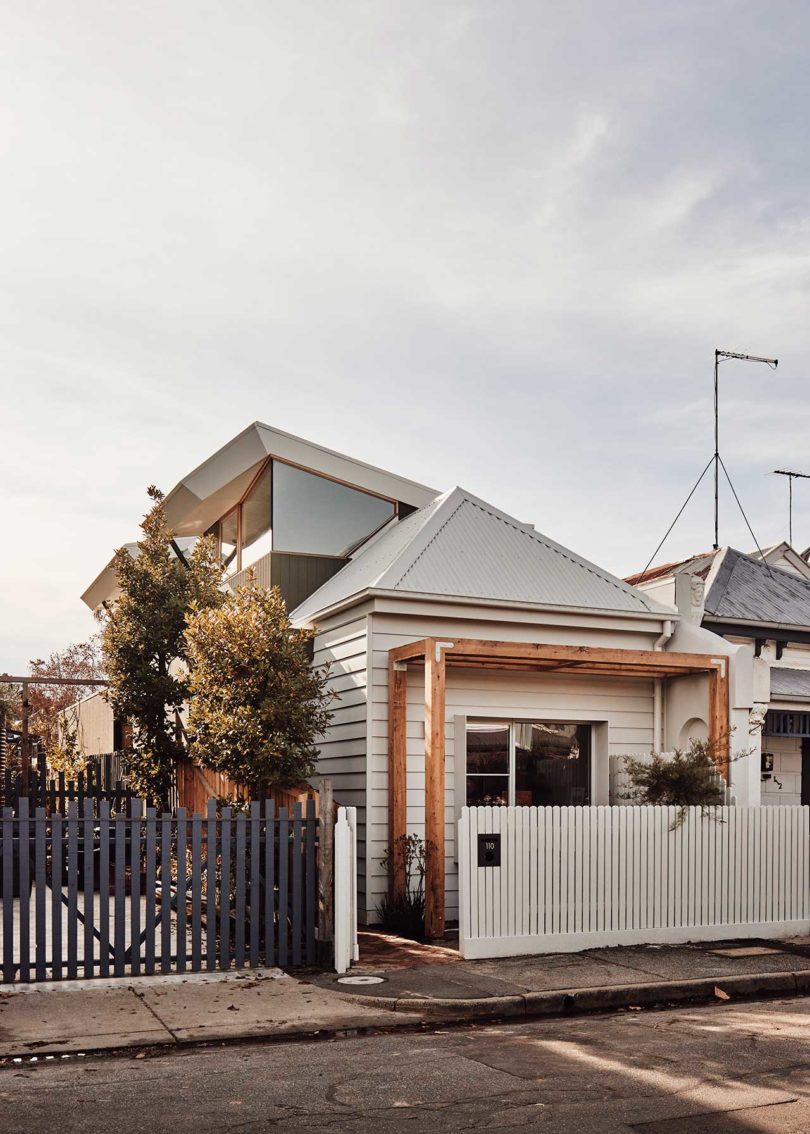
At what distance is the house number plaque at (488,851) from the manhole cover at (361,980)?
173cm

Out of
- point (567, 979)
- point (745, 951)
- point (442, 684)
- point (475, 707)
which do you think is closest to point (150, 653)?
point (475, 707)

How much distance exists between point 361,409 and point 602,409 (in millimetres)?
4494

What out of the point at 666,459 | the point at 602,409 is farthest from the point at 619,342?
the point at 666,459

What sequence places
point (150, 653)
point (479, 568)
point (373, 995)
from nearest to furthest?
point (373, 995)
point (479, 568)
point (150, 653)

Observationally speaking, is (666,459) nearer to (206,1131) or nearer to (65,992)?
(65,992)

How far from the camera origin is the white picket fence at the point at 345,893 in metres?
10.3

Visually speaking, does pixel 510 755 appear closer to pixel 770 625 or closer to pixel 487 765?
pixel 487 765

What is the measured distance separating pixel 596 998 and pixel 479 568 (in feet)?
21.8

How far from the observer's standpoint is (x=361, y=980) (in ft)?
32.3

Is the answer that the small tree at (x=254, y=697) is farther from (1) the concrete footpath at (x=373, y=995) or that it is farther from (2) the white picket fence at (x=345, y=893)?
(1) the concrete footpath at (x=373, y=995)

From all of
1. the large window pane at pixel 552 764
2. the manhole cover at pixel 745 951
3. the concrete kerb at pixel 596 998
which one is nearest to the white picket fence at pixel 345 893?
the concrete kerb at pixel 596 998

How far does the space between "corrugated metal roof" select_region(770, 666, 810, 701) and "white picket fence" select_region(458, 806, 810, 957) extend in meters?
3.43

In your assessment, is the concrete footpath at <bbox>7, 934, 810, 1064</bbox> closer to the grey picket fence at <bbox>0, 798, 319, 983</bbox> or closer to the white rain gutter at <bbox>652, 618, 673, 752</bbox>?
the grey picket fence at <bbox>0, 798, 319, 983</bbox>

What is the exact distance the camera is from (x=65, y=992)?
9.30 m
